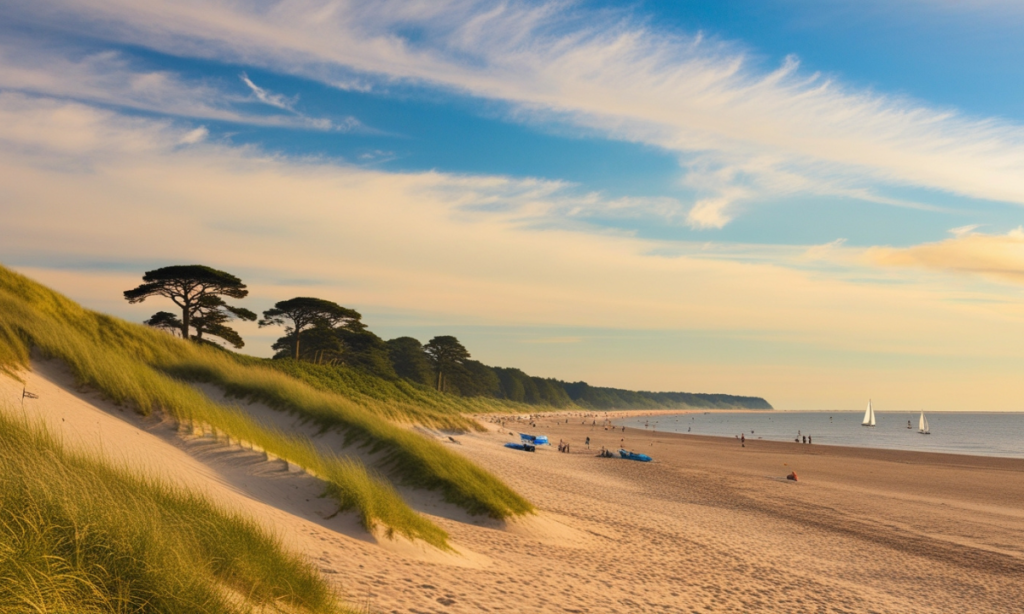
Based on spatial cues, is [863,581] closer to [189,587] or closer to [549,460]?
[189,587]

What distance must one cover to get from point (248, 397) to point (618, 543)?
580 inches

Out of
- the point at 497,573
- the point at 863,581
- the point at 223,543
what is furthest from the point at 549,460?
the point at 223,543

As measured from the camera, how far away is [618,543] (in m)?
14.8

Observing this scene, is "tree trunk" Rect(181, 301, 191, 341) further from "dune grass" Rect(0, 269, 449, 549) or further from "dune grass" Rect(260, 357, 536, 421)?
"dune grass" Rect(0, 269, 449, 549)

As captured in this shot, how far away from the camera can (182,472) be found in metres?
10.2

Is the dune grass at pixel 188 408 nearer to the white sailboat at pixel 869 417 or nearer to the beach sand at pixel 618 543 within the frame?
the beach sand at pixel 618 543

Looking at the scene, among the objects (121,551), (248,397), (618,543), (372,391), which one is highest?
(121,551)

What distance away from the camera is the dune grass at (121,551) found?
4273 millimetres

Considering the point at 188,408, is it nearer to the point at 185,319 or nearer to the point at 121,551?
the point at 121,551

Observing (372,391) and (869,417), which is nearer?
(372,391)

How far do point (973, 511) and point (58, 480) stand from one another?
102 ft

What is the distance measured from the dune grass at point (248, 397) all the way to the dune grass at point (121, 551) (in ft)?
13.9

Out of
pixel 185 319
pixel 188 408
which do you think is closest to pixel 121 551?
pixel 188 408

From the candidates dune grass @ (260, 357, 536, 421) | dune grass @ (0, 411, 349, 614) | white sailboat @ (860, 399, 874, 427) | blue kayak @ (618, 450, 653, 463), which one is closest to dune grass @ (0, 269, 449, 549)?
dune grass @ (0, 411, 349, 614)
